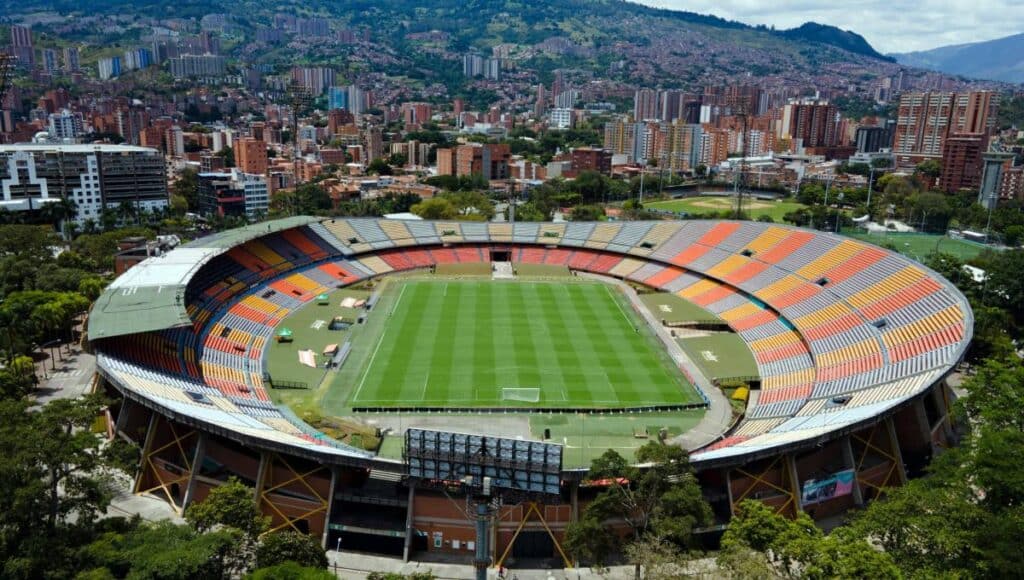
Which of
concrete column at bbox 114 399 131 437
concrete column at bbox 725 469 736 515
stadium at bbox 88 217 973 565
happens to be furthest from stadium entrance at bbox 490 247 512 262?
concrete column at bbox 725 469 736 515

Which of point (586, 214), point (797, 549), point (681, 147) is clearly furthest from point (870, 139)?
point (797, 549)

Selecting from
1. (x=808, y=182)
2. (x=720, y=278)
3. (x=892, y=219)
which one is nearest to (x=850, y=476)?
(x=720, y=278)

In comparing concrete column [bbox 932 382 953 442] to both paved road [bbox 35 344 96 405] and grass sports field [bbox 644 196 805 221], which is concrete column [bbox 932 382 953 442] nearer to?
paved road [bbox 35 344 96 405]

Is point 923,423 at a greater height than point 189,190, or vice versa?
point 923,423

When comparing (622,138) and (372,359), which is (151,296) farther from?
(622,138)

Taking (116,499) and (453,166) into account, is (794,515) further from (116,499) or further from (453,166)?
(453,166)

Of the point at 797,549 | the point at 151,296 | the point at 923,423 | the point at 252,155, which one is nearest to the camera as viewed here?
the point at 797,549

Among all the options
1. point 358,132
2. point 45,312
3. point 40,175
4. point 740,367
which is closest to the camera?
point 740,367
